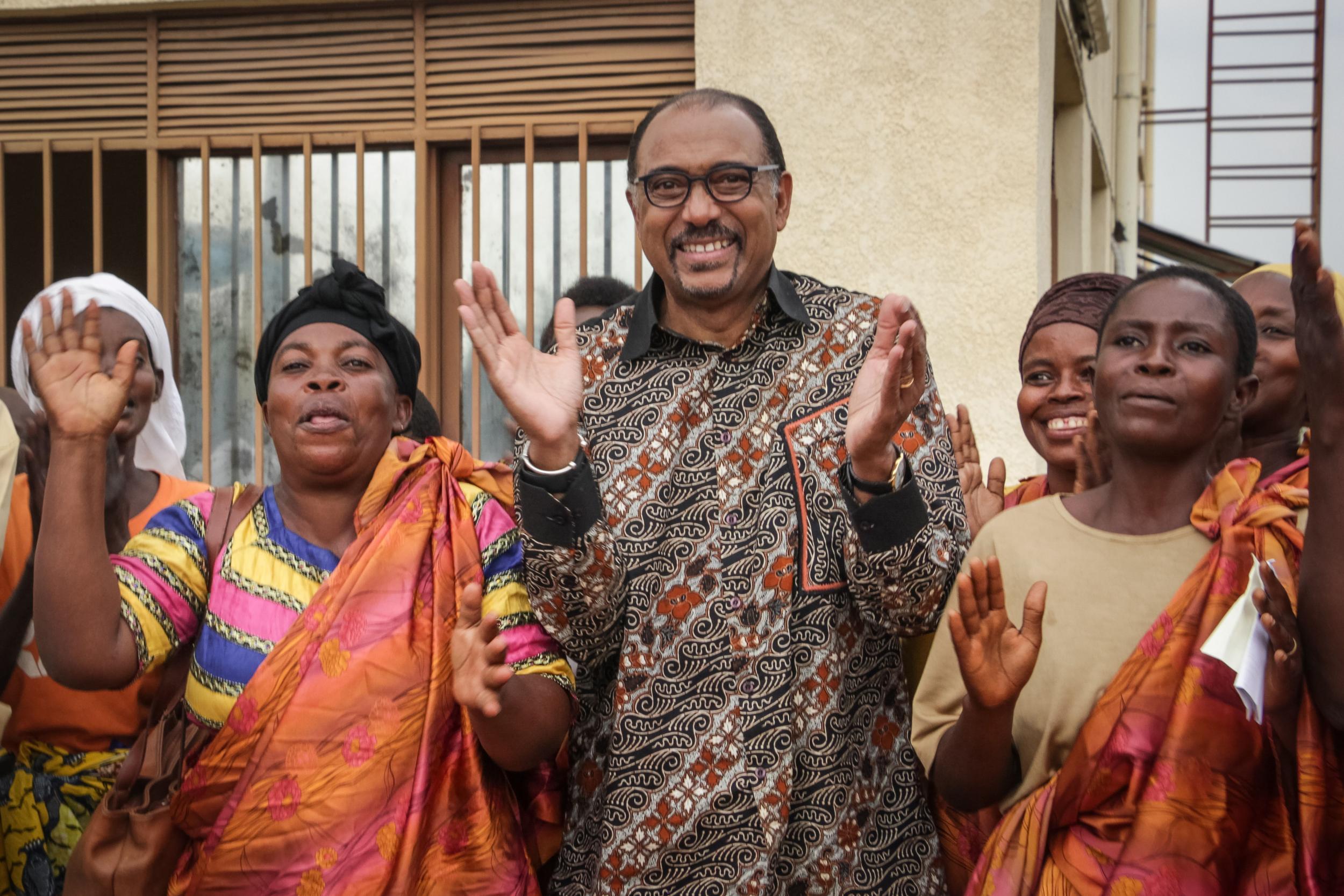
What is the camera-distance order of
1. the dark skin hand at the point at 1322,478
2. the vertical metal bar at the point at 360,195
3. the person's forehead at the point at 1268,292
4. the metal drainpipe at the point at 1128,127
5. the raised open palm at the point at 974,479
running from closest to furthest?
the dark skin hand at the point at 1322,478, the person's forehead at the point at 1268,292, the raised open palm at the point at 974,479, the vertical metal bar at the point at 360,195, the metal drainpipe at the point at 1128,127

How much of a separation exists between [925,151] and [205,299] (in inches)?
115

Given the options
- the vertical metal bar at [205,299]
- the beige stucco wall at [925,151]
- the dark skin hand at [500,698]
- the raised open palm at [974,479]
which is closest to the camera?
the dark skin hand at [500,698]

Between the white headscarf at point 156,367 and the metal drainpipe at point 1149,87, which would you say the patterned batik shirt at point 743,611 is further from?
the metal drainpipe at point 1149,87

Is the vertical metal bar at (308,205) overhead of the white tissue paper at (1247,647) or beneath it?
overhead

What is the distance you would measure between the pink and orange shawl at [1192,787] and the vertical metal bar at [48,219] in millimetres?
4380

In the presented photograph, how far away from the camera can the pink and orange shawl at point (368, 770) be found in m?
2.43

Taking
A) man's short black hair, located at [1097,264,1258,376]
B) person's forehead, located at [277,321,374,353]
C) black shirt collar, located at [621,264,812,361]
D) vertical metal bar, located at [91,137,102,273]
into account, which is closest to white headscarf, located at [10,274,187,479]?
person's forehead, located at [277,321,374,353]

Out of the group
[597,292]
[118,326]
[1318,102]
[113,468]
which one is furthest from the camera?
[1318,102]

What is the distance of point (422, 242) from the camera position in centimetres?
497

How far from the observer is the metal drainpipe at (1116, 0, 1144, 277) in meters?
9.98

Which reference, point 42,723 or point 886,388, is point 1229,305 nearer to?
point 886,388

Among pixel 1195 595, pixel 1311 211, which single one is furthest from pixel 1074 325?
pixel 1311 211

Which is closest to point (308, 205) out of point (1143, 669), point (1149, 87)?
point (1143, 669)

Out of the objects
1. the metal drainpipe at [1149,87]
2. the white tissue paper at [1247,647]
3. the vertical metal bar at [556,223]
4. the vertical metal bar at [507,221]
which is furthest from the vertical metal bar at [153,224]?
the metal drainpipe at [1149,87]
